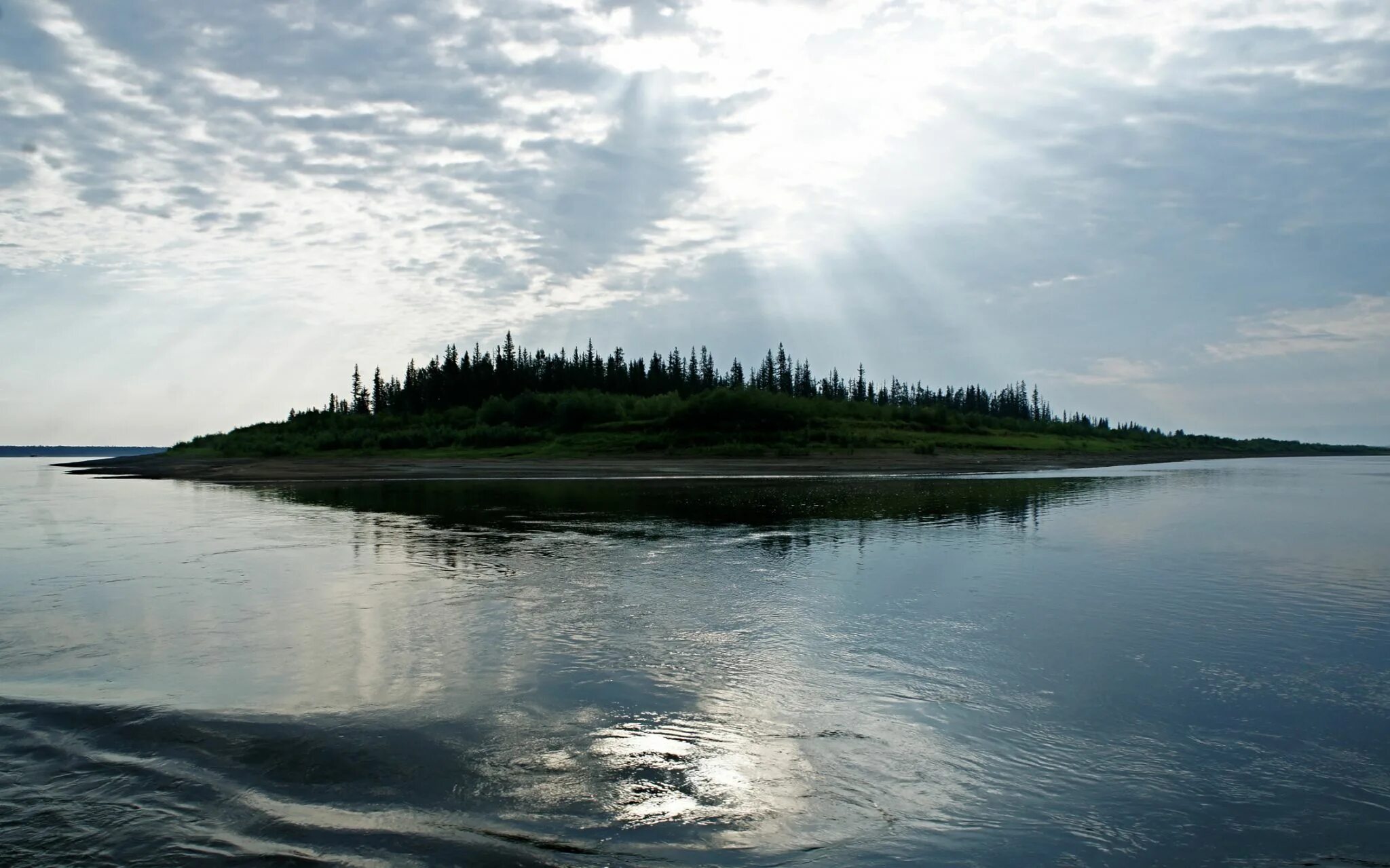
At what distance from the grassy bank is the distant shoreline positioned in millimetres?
5389

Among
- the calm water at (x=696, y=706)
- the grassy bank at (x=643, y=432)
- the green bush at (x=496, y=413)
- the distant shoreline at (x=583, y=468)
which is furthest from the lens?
the green bush at (x=496, y=413)

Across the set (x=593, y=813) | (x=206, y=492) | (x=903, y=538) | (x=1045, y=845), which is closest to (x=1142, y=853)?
(x=1045, y=845)

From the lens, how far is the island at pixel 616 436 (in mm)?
63688

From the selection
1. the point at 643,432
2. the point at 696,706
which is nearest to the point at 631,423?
the point at 643,432

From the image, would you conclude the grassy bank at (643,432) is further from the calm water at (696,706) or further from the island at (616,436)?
the calm water at (696,706)

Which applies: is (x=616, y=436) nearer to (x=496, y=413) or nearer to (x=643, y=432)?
(x=643, y=432)

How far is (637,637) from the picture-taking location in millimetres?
11492

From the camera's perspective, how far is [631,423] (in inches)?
3812

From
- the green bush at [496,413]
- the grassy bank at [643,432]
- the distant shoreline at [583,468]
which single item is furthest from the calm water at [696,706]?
the green bush at [496,413]

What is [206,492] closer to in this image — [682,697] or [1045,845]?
[682,697]

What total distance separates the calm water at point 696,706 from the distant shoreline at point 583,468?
1378 inches

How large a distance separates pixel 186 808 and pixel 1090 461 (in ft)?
286

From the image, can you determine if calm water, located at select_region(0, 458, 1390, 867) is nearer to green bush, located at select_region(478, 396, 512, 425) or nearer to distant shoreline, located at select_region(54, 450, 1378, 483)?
distant shoreline, located at select_region(54, 450, 1378, 483)

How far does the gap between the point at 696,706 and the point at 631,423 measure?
3488 inches
